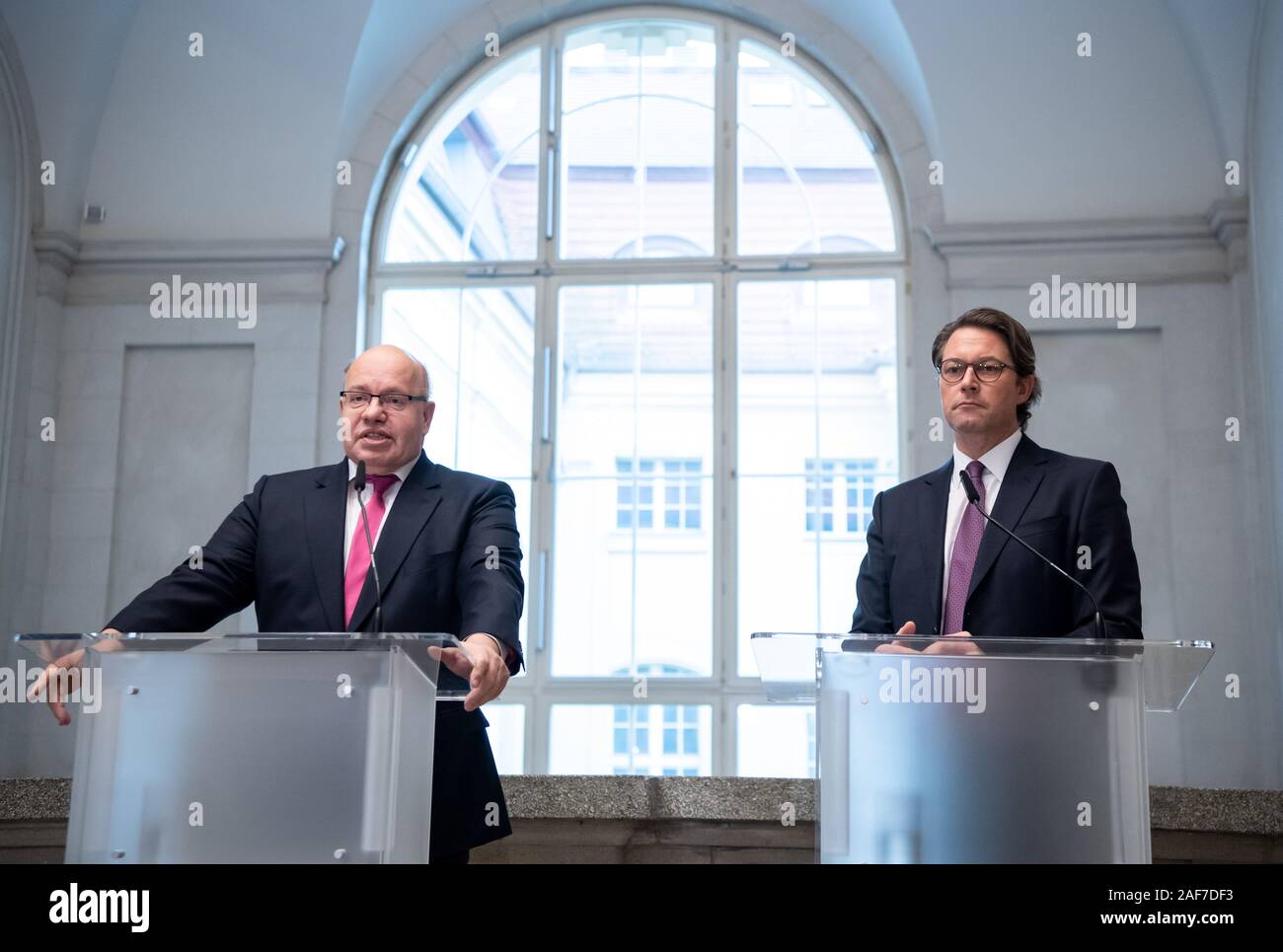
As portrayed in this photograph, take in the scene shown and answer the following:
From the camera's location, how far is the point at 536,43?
8.34m

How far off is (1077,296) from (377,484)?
5310 mm

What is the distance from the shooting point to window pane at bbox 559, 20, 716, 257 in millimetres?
8117

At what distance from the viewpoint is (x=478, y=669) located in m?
2.36

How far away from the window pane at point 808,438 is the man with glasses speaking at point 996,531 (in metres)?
4.53

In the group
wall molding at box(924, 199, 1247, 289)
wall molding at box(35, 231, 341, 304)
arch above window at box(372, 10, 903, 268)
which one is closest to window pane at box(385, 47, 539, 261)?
arch above window at box(372, 10, 903, 268)

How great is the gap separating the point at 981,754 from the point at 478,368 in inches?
234

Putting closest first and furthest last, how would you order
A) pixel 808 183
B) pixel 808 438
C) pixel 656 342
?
pixel 808 438
pixel 656 342
pixel 808 183

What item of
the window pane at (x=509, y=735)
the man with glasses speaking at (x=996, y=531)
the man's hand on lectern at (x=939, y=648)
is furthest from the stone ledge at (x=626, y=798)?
the window pane at (x=509, y=735)

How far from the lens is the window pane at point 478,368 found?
7.88 metres

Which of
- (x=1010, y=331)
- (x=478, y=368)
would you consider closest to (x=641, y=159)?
(x=478, y=368)

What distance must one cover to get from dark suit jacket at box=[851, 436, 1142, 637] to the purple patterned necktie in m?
0.02

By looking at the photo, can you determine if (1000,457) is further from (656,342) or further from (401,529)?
(656,342)

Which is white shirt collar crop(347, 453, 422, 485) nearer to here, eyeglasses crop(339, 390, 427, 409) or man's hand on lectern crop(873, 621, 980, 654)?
eyeglasses crop(339, 390, 427, 409)
